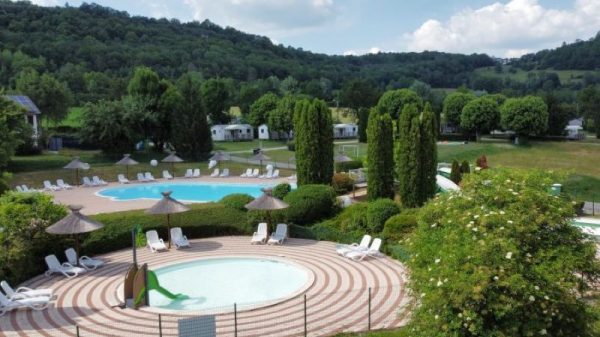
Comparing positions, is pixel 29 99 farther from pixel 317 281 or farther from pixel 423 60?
pixel 423 60

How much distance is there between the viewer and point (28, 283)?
16.5m

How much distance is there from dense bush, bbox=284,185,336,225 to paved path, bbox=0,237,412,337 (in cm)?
328

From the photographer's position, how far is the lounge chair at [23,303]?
13.5m

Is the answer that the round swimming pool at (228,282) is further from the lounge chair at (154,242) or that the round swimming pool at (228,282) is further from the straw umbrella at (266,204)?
the straw umbrella at (266,204)

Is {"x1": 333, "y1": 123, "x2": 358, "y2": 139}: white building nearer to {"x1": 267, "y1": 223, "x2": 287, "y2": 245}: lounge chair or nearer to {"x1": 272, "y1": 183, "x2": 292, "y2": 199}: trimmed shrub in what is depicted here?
{"x1": 272, "y1": 183, "x2": 292, "y2": 199}: trimmed shrub

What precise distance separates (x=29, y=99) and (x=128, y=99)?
12272 mm

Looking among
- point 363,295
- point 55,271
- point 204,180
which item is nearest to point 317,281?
point 363,295

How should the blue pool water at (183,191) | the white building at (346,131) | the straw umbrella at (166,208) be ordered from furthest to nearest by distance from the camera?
the white building at (346,131) < the blue pool water at (183,191) < the straw umbrella at (166,208)

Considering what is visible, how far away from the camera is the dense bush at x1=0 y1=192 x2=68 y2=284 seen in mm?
15930

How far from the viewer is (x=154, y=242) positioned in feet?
66.6

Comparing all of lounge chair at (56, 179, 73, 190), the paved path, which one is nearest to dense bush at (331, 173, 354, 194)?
the paved path

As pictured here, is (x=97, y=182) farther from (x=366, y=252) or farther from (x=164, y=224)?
(x=366, y=252)

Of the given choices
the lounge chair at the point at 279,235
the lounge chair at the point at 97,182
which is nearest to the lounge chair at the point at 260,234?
the lounge chair at the point at 279,235

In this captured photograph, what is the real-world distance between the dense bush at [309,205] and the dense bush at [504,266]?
12325 mm
